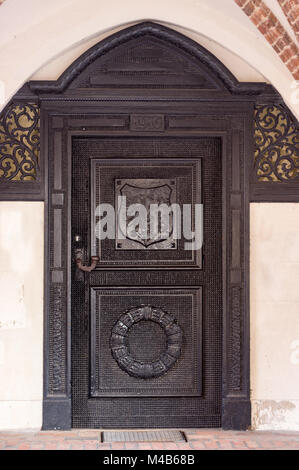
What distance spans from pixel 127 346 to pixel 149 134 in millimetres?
1585

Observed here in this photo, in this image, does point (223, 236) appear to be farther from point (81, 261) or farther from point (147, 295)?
point (81, 261)

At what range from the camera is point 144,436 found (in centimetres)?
565

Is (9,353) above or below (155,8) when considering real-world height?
below

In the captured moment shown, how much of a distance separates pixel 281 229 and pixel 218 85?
1.16 metres

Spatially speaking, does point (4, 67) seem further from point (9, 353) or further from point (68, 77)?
point (9, 353)

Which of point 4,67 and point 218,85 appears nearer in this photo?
point 4,67

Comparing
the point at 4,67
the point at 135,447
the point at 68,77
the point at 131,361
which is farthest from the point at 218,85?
the point at 135,447

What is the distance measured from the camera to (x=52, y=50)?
5.52 metres

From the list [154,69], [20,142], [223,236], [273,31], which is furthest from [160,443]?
[273,31]

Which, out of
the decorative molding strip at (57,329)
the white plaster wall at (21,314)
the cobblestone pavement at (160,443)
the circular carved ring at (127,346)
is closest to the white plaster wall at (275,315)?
the cobblestone pavement at (160,443)

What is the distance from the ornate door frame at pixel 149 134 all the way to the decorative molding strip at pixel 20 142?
0.04 metres

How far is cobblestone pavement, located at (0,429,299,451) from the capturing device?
530cm

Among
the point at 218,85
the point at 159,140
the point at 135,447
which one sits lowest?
the point at 135,447

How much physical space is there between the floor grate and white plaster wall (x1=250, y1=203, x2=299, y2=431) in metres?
0.59
